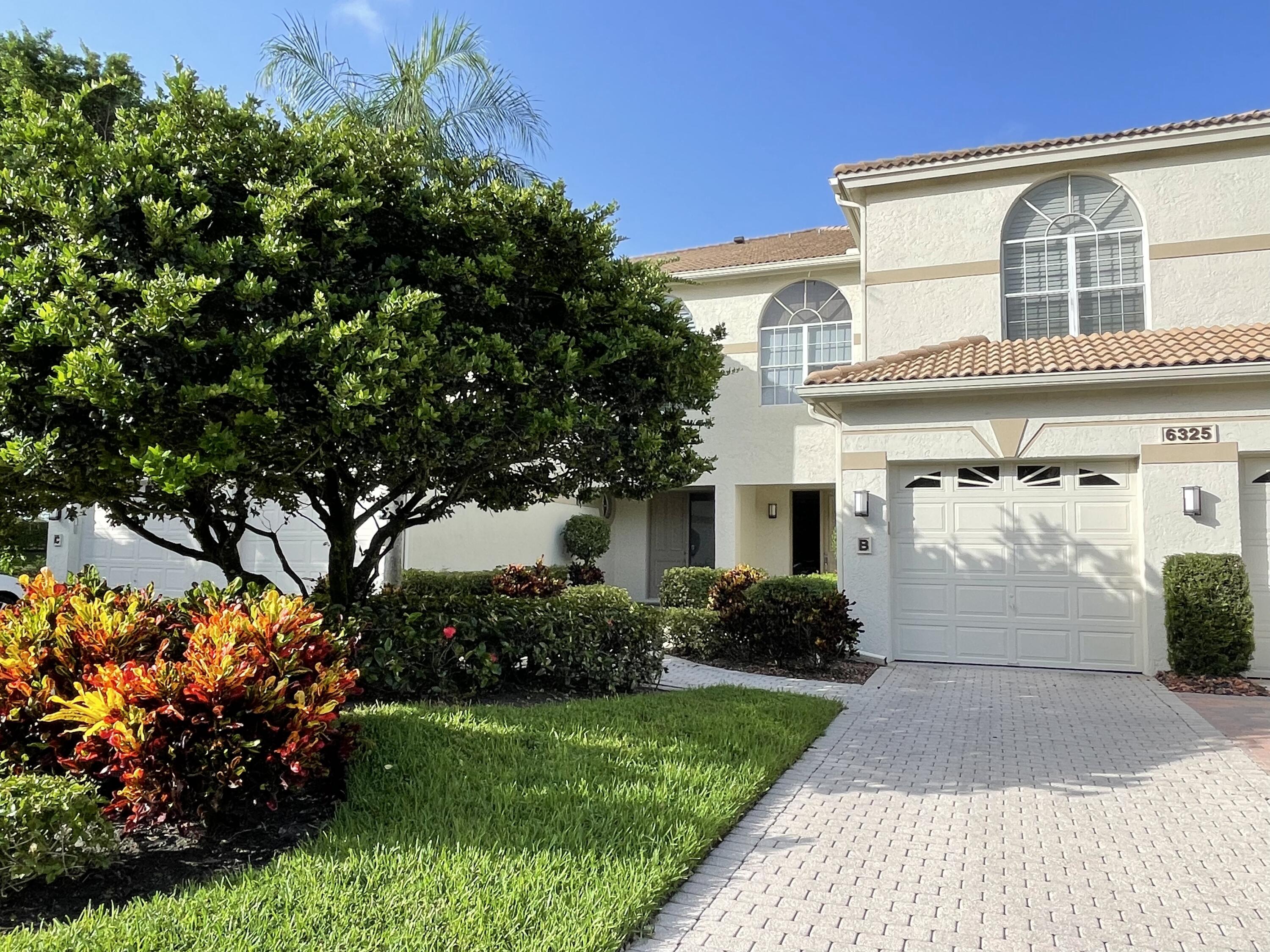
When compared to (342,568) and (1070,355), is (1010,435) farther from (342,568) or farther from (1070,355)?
(342,568)

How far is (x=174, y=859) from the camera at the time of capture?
396 centimetres

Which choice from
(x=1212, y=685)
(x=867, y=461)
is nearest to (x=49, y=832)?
(x=867, y=461)

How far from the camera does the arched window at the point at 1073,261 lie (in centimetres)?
1243

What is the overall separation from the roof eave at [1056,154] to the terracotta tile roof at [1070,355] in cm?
269

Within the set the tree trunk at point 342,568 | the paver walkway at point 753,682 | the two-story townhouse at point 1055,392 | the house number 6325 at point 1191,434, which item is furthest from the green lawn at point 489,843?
the house number 6325 at point 1191,434

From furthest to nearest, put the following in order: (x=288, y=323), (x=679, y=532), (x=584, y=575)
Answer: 1. (x=679, y=532)
2. (x=584, y=575)
3. (x=288, y=323)

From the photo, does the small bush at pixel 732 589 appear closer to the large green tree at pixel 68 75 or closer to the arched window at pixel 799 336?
the arched window at pixel 799 336

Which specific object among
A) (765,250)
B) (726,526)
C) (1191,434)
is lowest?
(726,526)

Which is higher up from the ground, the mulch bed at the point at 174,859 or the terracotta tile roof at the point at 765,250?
Answer: the terracotta tile roof at the point at 765,250

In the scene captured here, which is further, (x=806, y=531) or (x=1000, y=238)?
(x=806, y=531)

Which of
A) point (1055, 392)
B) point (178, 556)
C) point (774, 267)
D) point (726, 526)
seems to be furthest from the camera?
point (726, 526)

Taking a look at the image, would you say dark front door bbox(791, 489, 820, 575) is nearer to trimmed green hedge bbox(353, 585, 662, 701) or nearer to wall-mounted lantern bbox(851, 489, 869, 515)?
wall-mounted lantern bbox(851, 489, 869, 515)

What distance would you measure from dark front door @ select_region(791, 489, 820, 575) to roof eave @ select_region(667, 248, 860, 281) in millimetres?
5035

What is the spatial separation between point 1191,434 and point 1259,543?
150cm
